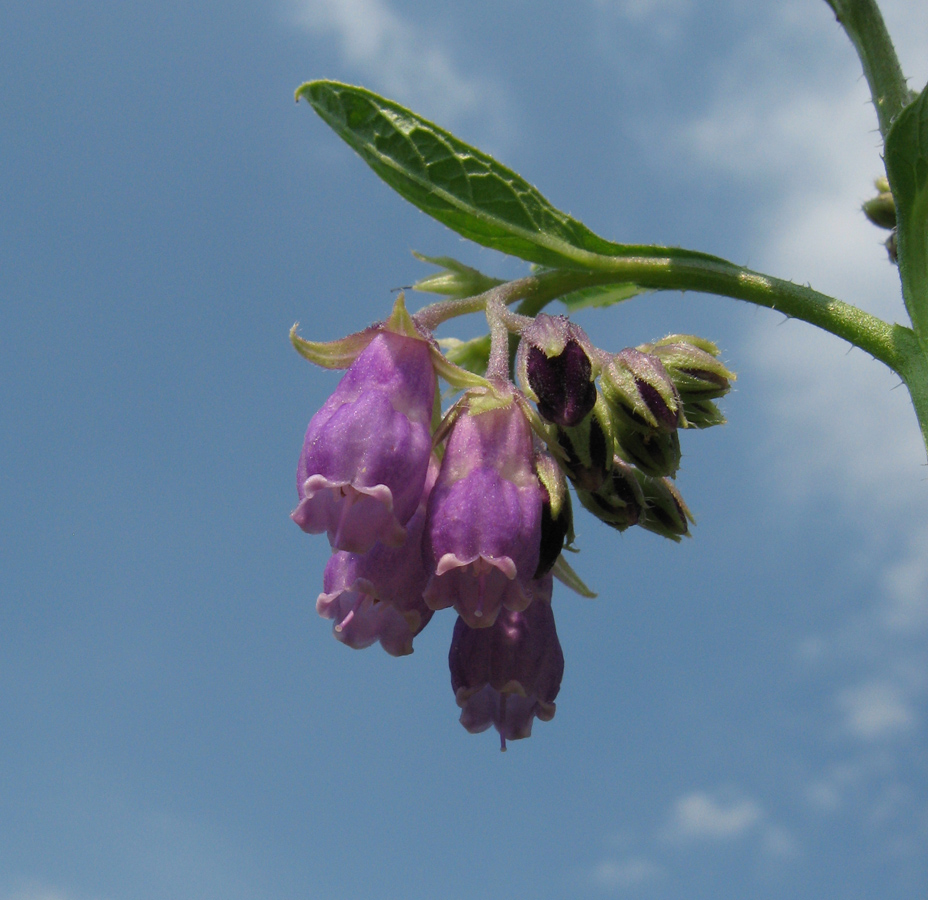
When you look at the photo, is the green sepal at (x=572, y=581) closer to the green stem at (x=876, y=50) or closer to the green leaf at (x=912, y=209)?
the green leaf at (x=912, y=209)

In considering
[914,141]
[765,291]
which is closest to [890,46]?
[914,141]

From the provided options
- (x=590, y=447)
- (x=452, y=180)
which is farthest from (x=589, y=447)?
(x=452, y=180)

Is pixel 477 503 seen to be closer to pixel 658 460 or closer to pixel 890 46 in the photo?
pixel 658 460

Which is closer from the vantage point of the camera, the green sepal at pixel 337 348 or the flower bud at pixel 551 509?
the flower bud at pixel 551 509

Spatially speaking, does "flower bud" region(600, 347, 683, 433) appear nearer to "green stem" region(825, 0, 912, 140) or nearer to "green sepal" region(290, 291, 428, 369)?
"green sepal" region(290, 291, 428, 369)

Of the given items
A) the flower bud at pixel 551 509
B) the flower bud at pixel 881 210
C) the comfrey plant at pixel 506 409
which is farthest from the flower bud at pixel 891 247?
the flower bud at pixel 551 509

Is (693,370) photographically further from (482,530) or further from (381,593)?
(381,593)
